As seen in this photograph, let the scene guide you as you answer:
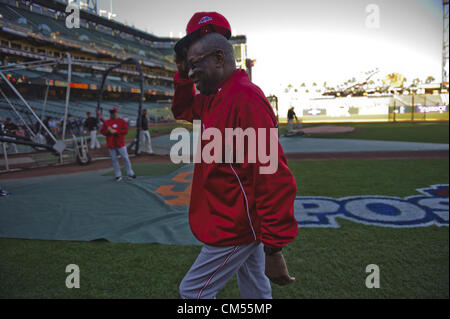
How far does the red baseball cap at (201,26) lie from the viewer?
838 millimetres

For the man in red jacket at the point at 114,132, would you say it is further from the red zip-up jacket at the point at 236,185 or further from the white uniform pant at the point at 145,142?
the red zip-up jacket at the point at 236,185

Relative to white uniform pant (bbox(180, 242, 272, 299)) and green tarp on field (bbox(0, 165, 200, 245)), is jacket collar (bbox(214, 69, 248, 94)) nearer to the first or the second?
white uniform pant (bbox(180, 242, 272, 299))

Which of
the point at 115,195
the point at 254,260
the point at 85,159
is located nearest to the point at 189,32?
the point at 254,260

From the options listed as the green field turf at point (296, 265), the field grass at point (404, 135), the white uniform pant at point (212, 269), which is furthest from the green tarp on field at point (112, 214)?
the field grass at point (404, 135)

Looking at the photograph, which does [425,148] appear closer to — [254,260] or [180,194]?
[180,194]

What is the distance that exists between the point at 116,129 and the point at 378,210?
5.92 meters

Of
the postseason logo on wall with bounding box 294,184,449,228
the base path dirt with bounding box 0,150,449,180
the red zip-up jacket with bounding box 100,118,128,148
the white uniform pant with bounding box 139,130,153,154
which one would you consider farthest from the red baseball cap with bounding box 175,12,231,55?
the white uniform pant with bounding box 139,130,153,154

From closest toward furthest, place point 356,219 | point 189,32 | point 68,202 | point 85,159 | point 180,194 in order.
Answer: point 189,32, point 356,219, point 68,202, point 180,194, point 85,159

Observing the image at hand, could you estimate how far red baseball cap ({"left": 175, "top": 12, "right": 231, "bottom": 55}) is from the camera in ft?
2.75

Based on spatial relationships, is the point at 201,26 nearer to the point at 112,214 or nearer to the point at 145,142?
the point at 112,214

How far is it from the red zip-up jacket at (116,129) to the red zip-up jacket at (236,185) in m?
6.22

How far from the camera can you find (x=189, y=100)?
1.17m

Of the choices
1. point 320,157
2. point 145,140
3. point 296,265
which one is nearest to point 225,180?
point 296,265

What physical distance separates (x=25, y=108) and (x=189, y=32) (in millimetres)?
938
